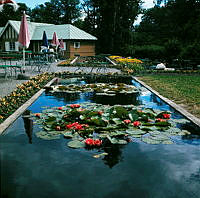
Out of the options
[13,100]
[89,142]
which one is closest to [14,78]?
[13,100]

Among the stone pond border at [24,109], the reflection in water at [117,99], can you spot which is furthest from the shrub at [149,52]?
the stone pond border at [24,109]

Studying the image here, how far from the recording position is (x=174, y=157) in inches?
154

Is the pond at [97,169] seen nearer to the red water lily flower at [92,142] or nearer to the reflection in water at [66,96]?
the red water lily flower at [92,142]

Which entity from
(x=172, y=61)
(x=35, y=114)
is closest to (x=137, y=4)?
(x=172, y=61)

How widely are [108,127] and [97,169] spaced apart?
1.42 m

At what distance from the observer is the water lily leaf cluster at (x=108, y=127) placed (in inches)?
174

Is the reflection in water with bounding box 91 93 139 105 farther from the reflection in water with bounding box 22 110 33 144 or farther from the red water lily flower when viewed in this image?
the red water lily flower

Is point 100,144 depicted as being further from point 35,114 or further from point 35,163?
point 35,114

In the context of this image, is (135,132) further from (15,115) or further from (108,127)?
(15,115)

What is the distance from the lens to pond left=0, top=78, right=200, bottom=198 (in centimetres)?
296

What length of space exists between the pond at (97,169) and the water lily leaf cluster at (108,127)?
0.48ft

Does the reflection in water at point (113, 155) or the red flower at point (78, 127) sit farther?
the red flower at point (78, 127)

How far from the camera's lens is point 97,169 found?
3.46 metres

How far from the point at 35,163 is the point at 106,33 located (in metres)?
38.0
